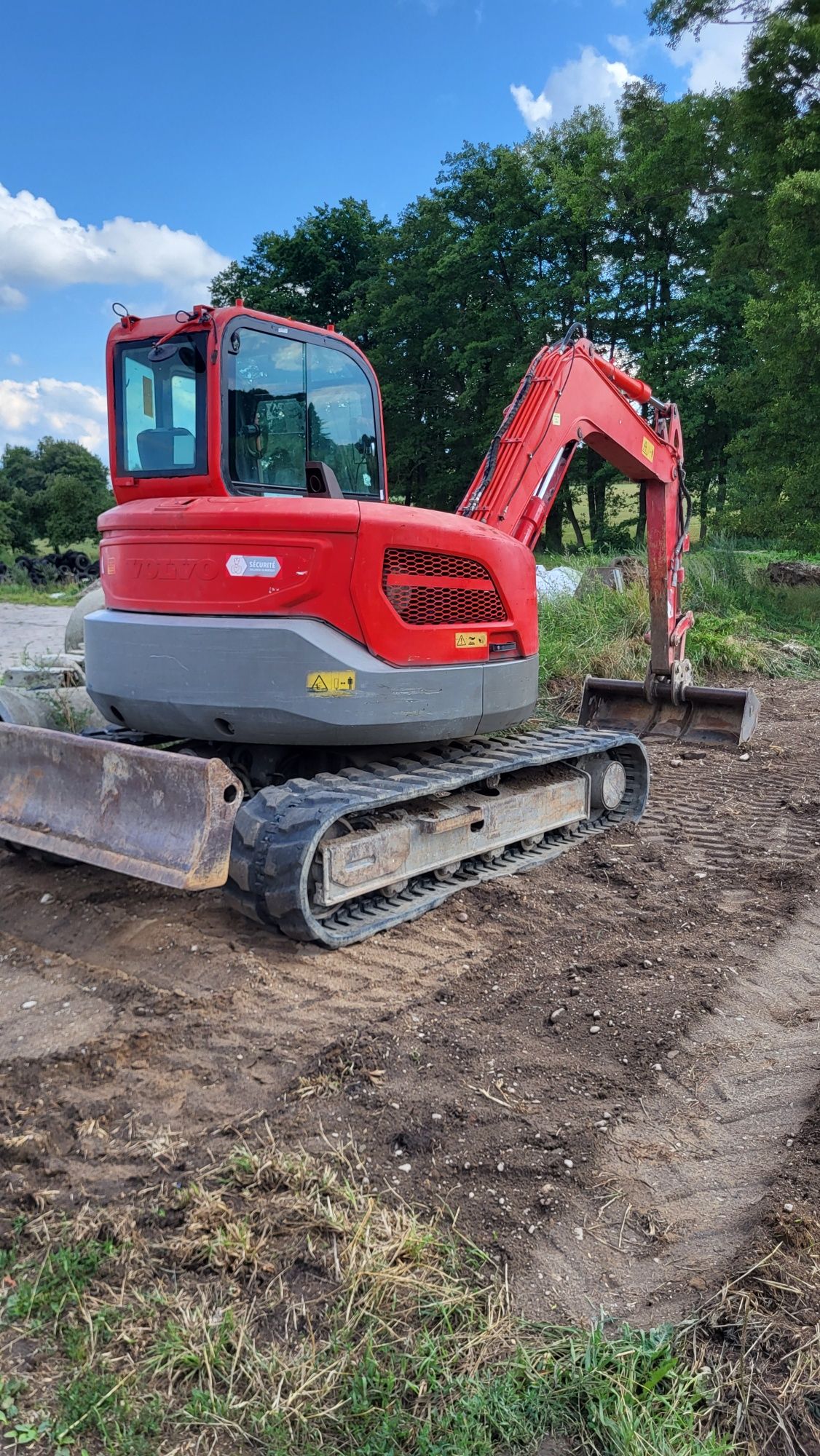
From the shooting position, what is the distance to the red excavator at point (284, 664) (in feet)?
13.7

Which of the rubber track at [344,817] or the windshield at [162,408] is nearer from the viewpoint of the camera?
the rubber track at [344,817]

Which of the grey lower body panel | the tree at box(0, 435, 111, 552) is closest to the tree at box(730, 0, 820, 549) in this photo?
the grey lower body panel

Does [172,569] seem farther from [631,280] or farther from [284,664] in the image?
[631,280]

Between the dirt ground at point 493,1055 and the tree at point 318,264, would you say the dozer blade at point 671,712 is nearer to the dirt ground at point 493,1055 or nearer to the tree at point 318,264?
the dirt ground at point 493,1055

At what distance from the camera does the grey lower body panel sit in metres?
4.26

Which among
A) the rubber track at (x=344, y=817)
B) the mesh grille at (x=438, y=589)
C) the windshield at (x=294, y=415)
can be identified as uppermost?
the windshield at (x=294, y=415)

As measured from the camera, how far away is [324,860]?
4.12 meters

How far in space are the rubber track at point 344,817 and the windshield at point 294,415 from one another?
135 centimetres

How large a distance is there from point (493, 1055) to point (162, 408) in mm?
3106

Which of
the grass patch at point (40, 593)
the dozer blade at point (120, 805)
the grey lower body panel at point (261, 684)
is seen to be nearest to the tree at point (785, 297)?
the grey lower body panel at point (261, 684)

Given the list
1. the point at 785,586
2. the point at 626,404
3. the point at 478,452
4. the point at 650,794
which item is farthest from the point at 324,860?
the point at 478,452

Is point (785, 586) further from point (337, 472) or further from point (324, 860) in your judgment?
point (324, 860)

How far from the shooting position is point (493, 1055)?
3.39 m

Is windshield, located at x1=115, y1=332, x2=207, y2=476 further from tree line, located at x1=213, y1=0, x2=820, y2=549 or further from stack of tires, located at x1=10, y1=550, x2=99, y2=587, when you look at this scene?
stack of tires, located at x1=10, y1=550, x2=99, y2=587
